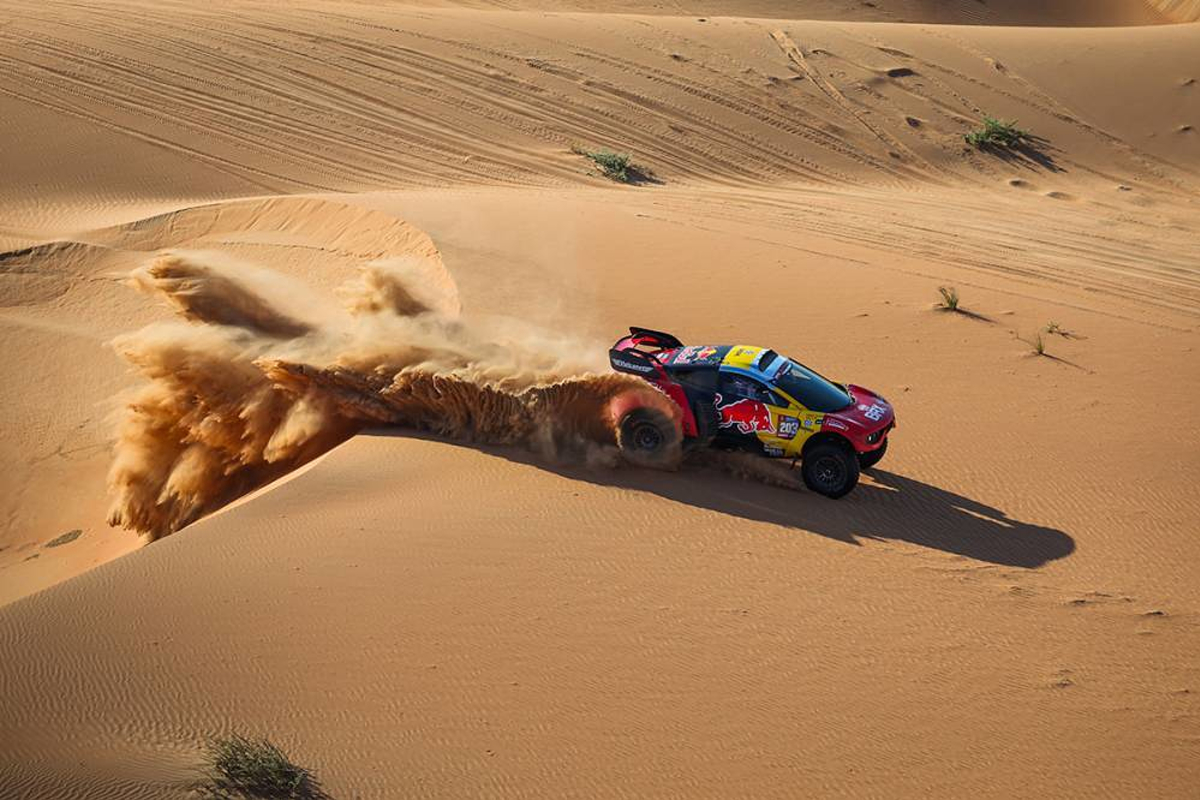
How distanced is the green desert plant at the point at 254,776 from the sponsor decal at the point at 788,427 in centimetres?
578

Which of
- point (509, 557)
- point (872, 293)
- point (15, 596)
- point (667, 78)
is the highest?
point (667, 78)

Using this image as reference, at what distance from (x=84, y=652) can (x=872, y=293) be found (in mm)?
11739

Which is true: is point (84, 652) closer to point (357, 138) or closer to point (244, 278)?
point (244, 278)

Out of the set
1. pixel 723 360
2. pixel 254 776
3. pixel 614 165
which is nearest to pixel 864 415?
pixel 723 360

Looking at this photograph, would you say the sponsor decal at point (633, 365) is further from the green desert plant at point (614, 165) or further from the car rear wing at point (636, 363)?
the green desert plant at point (614, 165)

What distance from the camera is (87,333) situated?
15742mm

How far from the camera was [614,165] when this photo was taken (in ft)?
74.6

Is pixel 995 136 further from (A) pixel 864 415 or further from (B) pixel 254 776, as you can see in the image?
(B) pixel 254 776

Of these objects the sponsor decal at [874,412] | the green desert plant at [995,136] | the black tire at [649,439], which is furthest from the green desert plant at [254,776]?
the green desert plant at [995,136]

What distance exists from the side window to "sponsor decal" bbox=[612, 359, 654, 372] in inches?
29.7

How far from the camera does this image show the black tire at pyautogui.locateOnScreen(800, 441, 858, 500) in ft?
34.8

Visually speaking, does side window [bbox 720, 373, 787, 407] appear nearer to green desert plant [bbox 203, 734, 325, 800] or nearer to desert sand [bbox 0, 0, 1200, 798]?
desert sand [bbox 0, 0, 1200, 798]

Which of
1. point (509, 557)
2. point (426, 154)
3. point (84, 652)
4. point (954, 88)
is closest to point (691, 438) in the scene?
point (509, 557)

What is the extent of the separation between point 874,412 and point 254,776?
6757 mm
